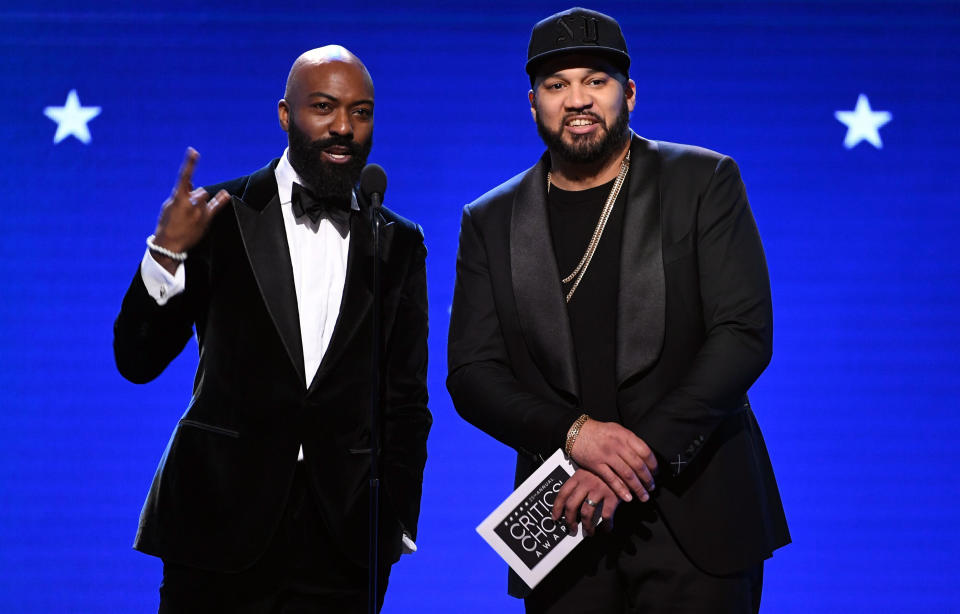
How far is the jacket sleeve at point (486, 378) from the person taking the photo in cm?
243

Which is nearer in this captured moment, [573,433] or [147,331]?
[573,433]

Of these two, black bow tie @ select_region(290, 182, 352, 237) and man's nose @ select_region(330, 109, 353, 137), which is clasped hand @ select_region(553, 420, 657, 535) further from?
man's nose @ select_region(330, 109, 353, 137)

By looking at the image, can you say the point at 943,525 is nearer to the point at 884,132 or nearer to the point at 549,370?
the point at 884,132

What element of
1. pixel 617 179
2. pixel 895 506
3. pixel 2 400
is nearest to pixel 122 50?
pixel 2 400

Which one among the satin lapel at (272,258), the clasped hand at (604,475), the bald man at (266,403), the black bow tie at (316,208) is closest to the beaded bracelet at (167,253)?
the bald man at (266,403)

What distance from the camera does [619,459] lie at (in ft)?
7.57

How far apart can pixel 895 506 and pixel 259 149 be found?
2823mm

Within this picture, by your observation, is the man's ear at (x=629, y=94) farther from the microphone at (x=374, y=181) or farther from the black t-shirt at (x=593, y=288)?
the microphone at (x=374, y=181)

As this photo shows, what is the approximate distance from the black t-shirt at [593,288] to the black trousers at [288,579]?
0.77m

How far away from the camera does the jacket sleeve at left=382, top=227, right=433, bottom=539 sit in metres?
2.86

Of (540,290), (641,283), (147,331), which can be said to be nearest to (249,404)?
(147,331)

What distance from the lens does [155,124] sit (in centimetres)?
429

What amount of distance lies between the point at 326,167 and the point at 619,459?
1.16 meters

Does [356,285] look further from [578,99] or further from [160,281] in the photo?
[578,99]
